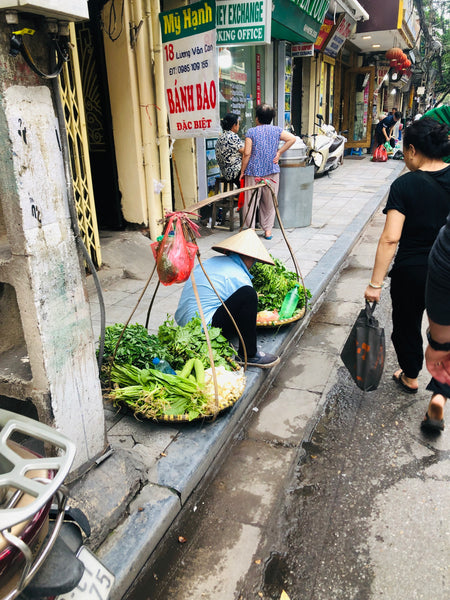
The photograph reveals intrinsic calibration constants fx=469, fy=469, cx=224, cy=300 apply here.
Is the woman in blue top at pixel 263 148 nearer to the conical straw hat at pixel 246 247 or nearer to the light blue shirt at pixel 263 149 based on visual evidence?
the light blue shirt at pixel 263 149

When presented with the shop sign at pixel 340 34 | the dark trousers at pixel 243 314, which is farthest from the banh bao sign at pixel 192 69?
the shop sign at pixel 340 34

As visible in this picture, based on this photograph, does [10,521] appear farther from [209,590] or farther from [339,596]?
[339,596]

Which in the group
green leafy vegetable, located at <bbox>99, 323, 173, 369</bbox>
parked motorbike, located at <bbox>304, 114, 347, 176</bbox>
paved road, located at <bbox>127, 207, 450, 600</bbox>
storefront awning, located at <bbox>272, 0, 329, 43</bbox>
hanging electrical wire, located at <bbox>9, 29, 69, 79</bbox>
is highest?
storefront awning, located at <bbox>272, 0, 329, 43</bbox>

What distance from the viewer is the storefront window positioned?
9656mm

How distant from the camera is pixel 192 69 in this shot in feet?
15.9

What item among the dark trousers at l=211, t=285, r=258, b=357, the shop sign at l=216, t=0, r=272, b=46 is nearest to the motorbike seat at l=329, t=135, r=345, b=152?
the shop sign at l=216, t=0, r=272, b=46

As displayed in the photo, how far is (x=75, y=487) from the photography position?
2279 mm

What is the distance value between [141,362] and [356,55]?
22061mm

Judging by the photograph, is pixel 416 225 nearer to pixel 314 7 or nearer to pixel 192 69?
pixel 192 69

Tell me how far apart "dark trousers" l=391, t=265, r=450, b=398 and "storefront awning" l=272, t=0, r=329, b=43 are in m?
8.11

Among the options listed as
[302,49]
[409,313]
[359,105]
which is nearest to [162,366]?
[409,313]

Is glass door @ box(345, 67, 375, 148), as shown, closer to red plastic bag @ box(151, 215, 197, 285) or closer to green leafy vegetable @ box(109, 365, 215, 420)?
red plastic bag @ box(151, 215, 197, 285)

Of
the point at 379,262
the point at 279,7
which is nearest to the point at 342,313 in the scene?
the point at 379,262

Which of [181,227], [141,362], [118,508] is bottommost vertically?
[118,508]
